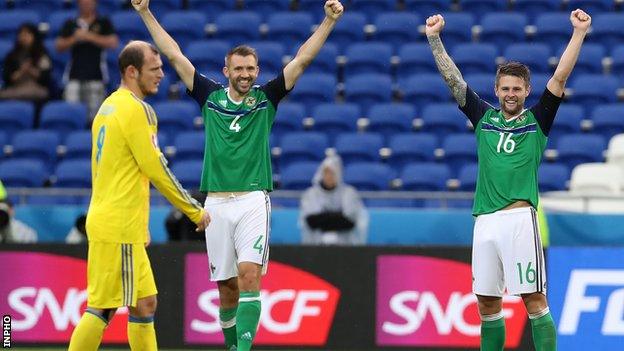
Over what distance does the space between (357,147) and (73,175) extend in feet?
11.6

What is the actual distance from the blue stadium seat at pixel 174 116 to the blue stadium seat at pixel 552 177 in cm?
468

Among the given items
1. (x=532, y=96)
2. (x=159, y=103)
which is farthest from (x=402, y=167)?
(x=159, y=103)

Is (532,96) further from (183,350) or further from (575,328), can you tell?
(183,350)

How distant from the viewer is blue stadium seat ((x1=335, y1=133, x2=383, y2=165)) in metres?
16.6

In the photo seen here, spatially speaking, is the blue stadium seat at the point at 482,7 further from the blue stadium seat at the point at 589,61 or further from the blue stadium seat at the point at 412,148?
the blue stadium seat at the point at 412,148

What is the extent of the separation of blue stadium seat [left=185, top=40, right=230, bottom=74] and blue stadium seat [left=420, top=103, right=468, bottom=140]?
3070 millimetres

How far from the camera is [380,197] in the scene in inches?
539

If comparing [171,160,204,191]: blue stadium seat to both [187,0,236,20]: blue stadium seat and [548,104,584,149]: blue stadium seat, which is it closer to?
[187,0,236,20]: blue stadium seat

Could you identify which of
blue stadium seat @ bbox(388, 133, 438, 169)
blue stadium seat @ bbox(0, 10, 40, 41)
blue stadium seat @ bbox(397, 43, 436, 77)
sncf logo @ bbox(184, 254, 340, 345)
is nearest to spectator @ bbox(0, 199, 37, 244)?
sncf logo @ bbox(184, 254, 340, 345)

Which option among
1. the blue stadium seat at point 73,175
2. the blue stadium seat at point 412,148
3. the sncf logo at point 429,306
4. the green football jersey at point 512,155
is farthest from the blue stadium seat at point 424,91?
the green football jersey at point 512,155

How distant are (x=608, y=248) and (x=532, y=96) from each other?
19.0 feet

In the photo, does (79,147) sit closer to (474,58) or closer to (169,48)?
(474,58)

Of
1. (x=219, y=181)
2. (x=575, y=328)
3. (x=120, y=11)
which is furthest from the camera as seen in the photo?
(x=120, y=11)

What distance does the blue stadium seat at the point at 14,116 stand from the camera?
17.6m
